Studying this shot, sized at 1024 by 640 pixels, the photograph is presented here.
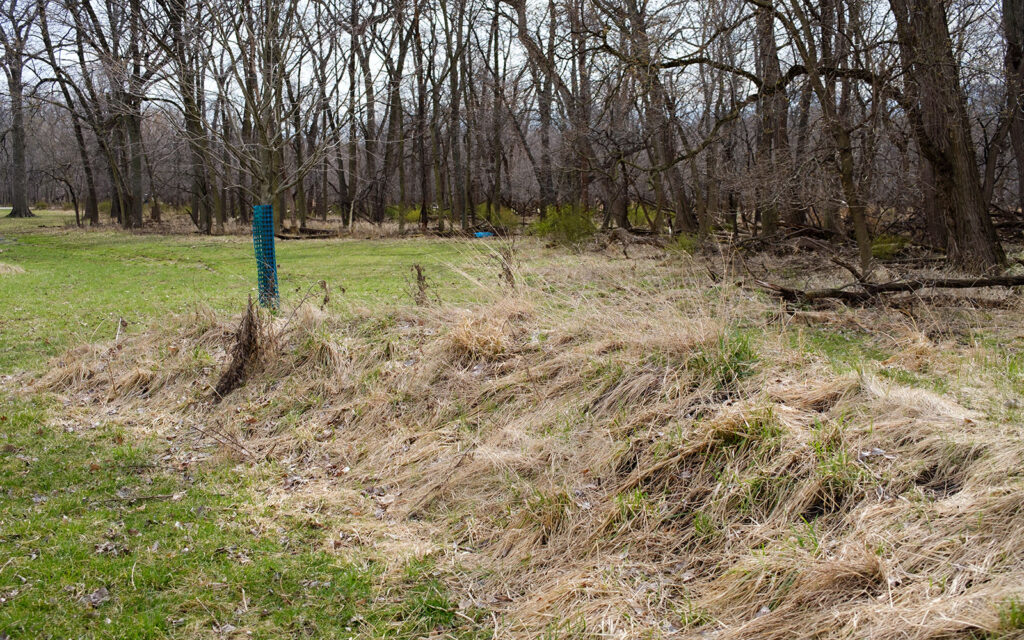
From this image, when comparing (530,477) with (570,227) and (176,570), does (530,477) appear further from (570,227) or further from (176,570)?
(570,227)

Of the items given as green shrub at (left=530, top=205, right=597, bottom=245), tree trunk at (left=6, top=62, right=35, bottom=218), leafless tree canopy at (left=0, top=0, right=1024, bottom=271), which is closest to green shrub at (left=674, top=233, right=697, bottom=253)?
leafless tree canopy at (left=0, top=0, right=1024, bottom=271)

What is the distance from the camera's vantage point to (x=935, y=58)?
9.38m

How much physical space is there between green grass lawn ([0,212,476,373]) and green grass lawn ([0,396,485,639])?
12.4 feet

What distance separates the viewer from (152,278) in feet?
47.5

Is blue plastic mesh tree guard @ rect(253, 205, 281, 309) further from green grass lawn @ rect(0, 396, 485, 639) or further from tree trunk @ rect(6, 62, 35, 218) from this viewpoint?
tree trunk @ rect(6, 62, 35, 218)

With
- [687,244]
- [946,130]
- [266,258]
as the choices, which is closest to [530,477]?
[266,258]

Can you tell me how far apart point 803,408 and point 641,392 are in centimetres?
99

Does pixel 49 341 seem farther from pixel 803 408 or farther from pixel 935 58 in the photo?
pixel 935 58

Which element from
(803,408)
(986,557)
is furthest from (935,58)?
(986,557)

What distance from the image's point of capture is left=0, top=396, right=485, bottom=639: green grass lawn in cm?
326

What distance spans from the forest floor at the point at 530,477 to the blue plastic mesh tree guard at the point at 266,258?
1.10 m

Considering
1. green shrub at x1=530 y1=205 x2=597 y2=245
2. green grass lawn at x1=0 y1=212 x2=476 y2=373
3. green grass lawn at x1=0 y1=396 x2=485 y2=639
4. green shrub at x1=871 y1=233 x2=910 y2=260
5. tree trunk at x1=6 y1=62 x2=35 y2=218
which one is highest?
tree trunk at x1=6 y1=62 x2=35 y2=218

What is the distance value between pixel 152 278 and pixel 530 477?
12.4 metres

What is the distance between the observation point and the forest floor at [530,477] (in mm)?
3088
